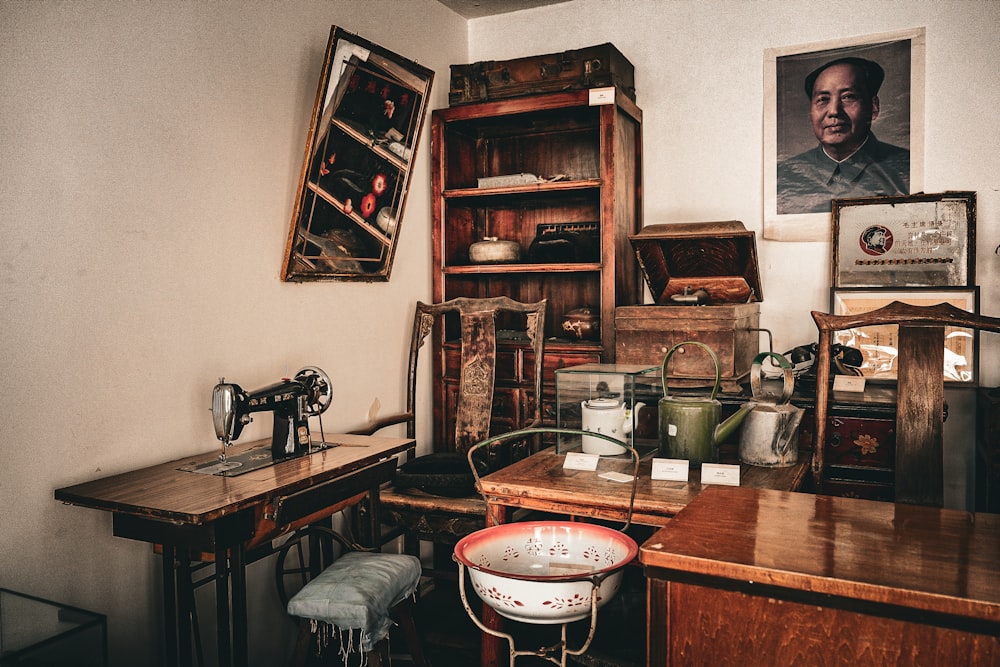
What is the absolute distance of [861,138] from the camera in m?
3.56

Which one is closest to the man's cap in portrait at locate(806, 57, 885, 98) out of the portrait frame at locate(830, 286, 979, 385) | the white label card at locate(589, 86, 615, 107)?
the portrait frame at locate(830, 286, 979, 385)

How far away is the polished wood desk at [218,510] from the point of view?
6.42ft

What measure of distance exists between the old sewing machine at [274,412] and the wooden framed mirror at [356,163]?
1.91ft

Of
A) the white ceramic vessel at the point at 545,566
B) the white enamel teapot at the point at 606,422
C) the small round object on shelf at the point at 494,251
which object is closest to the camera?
the white ceramic vessel at the point at 545,566

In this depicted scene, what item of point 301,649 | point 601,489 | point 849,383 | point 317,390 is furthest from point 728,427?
point 301,649

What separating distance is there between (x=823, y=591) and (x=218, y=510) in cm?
142

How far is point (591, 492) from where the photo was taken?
2115mm

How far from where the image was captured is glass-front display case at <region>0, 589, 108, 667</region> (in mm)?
1664

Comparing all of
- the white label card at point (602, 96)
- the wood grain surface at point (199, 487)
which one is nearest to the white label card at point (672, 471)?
the wood grain surface at point (199, 487)

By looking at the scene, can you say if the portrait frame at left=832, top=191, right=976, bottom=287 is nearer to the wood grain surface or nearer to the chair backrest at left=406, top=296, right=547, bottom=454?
the chair backrest at left=406, top=296, right=547, bottom=454

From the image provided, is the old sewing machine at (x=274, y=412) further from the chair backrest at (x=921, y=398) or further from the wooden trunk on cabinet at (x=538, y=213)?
the chair backrest at (x=921, y=398)

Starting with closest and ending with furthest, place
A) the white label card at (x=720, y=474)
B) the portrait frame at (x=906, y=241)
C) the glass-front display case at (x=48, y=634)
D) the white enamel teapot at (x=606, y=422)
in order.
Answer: the glass-front display case at (x=48, y=634) < the white label card at (x=720, y=474) < the white enamel teapot at (x=606, y=422) < the portrait frame at (x=906, y=241)

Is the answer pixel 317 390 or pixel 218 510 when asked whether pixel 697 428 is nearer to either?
pixel 317 390

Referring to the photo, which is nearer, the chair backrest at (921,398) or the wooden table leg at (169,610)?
the chair backrest at (921,398)
